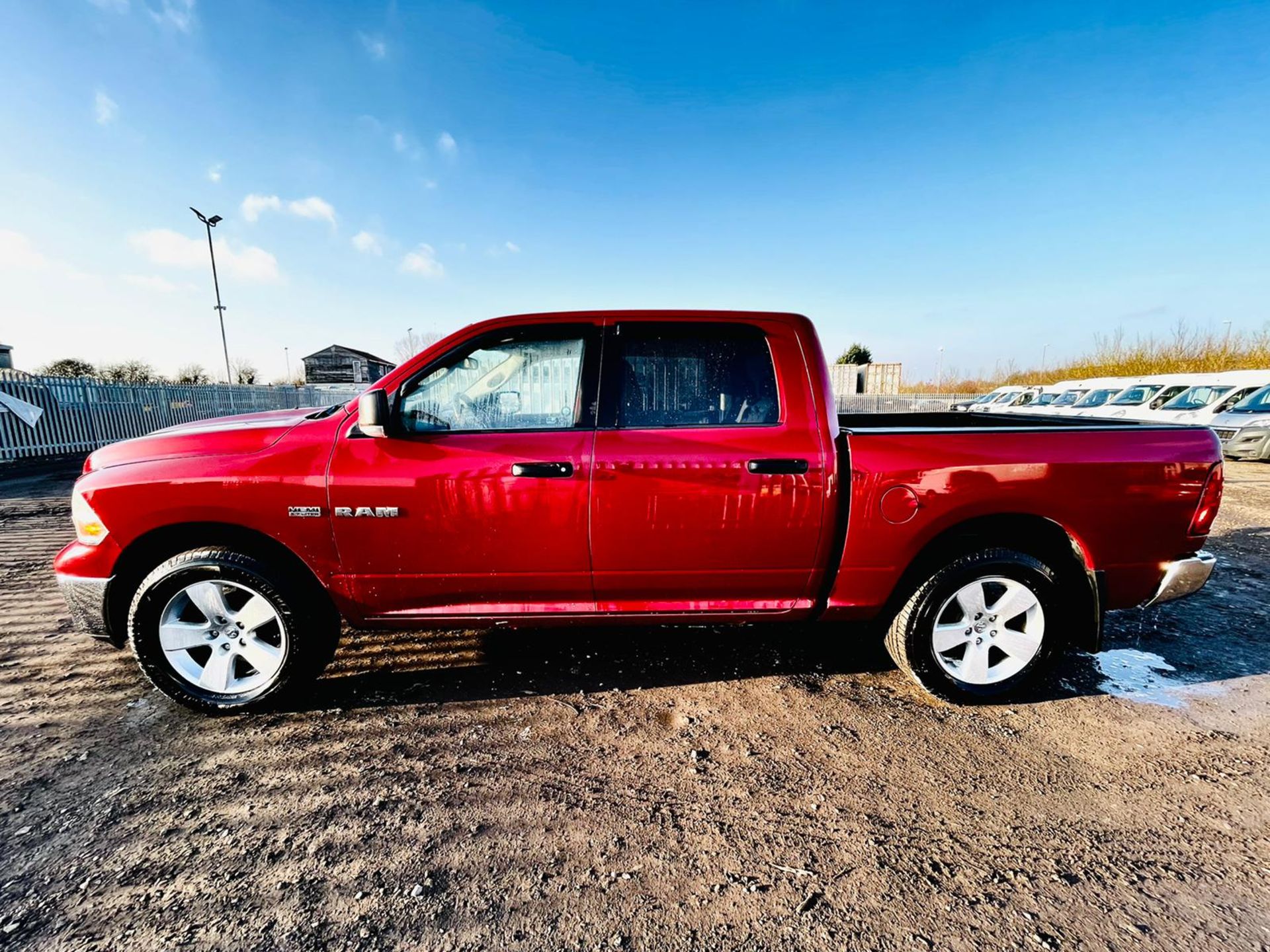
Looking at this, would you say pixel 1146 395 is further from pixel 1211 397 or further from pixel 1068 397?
pixel 1068 397

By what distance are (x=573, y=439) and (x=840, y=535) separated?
1.38 m

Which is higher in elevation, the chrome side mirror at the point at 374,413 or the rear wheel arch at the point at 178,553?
the chrome side mirror at the point at 374,413

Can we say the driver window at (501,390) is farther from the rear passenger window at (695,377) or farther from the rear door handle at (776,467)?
the rear door handle at (776,467)

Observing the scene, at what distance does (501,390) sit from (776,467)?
1393mm

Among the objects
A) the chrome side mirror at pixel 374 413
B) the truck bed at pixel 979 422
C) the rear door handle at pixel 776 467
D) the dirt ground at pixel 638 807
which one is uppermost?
the chrome side mirror at pixel 374 413

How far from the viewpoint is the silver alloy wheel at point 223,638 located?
8.30ft

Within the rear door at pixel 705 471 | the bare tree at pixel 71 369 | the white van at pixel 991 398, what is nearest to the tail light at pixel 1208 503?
the rear door at pixel 705 471

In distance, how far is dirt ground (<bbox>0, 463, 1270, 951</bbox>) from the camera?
1.59m

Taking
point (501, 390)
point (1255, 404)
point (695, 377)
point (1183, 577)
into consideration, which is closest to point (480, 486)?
point (501, 390)

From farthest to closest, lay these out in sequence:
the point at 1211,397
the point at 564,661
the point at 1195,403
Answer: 1. the point at 1195,403
2. the point at 1211,397
3. the point at 564,661

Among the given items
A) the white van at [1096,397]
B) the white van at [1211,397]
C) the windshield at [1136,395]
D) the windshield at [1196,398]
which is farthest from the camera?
the white van at [1096,397]

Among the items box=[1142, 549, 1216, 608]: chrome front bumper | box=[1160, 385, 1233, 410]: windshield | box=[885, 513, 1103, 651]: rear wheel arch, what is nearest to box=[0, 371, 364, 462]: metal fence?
box=[885, 513, 1103, 651]: rear wheel arch

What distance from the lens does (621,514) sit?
2.50 meters

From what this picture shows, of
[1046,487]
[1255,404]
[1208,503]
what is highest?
[1255,404]
